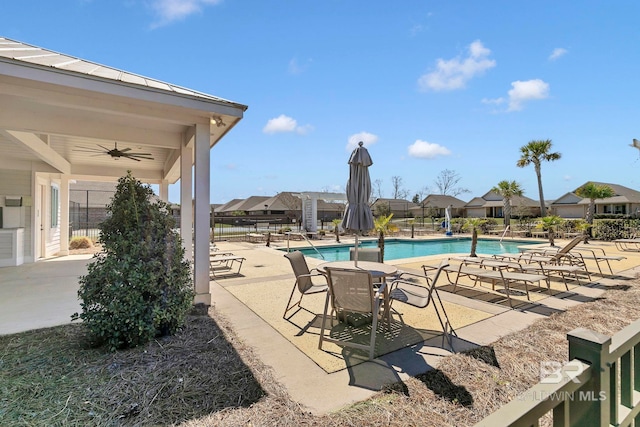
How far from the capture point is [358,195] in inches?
188

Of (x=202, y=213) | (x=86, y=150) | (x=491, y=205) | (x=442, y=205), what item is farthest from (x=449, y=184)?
(x=202, y=213)

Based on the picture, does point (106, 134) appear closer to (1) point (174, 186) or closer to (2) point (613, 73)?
(1) point (174, 186)

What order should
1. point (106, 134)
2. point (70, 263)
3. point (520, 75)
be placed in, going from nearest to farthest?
point (106, 134)
point (70, 263)
point (520, 75)

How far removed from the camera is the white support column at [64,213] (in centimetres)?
1032

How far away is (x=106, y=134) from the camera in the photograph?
5.34 metres

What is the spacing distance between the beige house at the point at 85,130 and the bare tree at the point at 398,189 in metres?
46.5

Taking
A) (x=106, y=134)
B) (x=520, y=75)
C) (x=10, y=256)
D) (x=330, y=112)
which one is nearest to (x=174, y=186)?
(x=10, y=256)

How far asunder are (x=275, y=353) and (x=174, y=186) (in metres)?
11.1

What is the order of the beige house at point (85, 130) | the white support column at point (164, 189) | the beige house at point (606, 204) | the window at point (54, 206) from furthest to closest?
the beige house at point (606, 204)
the white support column at point (164, 189)
the window at point (54, 206)
the beige house at point (85, 130)

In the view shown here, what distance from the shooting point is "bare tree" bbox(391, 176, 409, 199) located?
172 feet

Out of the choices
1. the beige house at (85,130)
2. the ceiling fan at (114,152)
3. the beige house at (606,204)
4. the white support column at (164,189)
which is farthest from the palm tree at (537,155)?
the ceiling fan at (114,152)

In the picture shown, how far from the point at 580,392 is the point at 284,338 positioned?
9.24 feet

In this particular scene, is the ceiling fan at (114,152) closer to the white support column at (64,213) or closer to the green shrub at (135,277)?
the white support column at (64,213)

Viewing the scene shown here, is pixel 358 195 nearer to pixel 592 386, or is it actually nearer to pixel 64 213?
pixel 592 386
